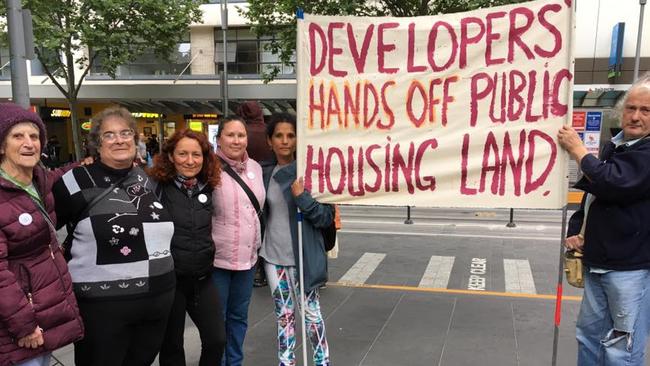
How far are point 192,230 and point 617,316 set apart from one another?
242cm

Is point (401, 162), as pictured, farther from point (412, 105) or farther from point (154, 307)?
point (154, 307)

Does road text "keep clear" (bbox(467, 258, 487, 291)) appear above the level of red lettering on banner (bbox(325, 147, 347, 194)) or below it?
below

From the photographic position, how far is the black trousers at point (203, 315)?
9.84ft

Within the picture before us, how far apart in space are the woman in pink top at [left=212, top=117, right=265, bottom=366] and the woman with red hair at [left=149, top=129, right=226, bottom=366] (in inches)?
5.2

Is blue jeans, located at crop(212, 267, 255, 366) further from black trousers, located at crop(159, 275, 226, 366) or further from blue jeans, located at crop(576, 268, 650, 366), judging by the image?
blue jeans, located at crop(576, 268, 650, 366)

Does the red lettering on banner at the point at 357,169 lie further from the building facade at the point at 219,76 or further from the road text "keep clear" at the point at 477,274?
the building facade at the point at 219,76

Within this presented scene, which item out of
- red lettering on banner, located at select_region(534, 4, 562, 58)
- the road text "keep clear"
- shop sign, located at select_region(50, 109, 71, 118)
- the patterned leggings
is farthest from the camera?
shop sign, located at select_region(50, 109, 71, 118)

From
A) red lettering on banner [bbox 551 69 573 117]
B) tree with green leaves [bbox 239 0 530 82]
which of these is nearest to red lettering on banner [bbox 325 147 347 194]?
red lettering on banner [bbox 551 69 573 117]

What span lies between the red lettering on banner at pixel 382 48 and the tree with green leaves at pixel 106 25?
15326 millimetres

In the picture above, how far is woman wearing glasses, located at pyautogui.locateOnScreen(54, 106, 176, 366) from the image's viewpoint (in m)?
2.46

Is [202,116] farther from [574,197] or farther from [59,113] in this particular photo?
[574,197]

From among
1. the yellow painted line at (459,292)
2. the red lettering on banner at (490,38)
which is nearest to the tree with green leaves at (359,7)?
the yellow painted line at (459,292)

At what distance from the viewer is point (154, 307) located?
2625 mm

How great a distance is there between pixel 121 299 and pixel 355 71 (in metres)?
1.83
